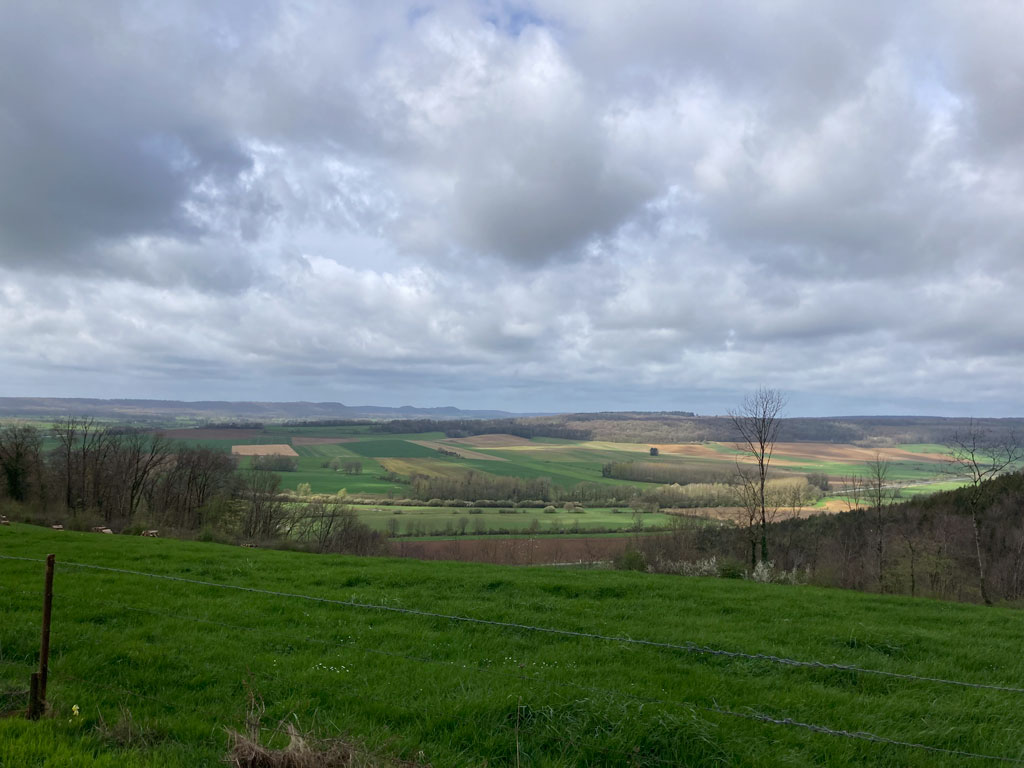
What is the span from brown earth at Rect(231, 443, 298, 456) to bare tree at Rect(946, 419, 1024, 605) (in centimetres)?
9243

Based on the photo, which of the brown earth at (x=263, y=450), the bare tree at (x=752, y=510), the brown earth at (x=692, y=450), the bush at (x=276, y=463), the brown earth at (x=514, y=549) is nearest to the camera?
the bare tree at (x=752, y=510)

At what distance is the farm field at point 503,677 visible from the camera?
17.1 feet

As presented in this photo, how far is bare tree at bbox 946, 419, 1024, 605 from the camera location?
72.0 feet

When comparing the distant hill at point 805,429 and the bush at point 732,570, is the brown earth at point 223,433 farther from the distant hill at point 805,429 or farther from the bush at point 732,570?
the bush at point 732,570

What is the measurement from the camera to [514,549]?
4981 centimetres

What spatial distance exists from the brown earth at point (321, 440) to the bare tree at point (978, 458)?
11731cm

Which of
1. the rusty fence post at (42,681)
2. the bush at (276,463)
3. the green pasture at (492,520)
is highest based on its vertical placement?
the rusty fence post at (42,681)

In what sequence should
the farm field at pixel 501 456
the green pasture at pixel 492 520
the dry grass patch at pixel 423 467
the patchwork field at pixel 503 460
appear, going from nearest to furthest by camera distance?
the green pasture at pixel 492 520, the patchwork field at pixel 503 460, the farm field at pixel 501 456, the dry grass patch at pixel 423 467

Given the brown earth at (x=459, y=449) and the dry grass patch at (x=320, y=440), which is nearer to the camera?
the brown earth at (x=459, y=449)

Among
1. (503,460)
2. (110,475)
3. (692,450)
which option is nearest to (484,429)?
(503,460)

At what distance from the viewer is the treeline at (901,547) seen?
29.4 m

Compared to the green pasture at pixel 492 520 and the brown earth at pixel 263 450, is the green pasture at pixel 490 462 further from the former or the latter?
the green pasture at pixel 492 520

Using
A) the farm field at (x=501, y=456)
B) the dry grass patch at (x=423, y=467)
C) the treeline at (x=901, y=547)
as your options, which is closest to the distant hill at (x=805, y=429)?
the farm field at (x=501, y=456)

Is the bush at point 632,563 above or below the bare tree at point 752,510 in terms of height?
below
